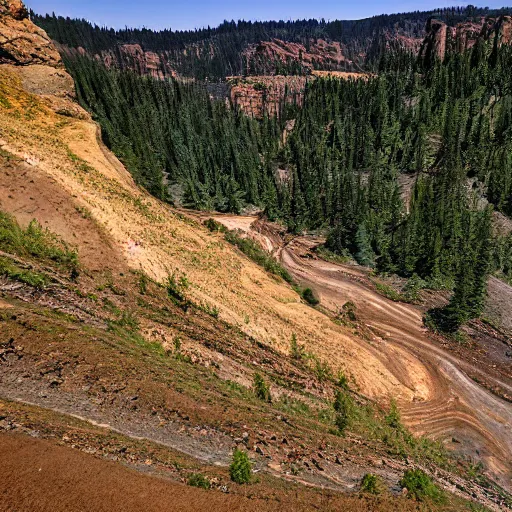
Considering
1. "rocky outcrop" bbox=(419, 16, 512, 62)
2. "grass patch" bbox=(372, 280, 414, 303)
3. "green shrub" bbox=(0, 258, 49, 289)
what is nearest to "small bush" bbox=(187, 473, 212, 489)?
"green shrub" bbox=(0, 258, 49, 289)

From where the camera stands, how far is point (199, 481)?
39.4ft

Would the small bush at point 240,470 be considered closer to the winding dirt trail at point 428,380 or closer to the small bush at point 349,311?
the winding dirt trail at point 428,380

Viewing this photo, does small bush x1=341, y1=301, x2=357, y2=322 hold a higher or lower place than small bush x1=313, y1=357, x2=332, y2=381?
lower

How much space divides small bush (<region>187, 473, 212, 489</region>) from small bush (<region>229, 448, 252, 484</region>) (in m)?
1.15

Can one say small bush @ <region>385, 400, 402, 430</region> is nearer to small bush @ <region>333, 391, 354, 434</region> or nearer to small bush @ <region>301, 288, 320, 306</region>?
small bush @ <region>333, 391, 354, 434</region>

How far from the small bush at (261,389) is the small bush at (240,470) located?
25.9 ft

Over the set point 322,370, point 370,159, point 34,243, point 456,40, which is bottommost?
point 322,370

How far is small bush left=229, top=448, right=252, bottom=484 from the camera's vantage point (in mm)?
12953

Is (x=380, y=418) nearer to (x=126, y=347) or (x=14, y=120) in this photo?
(x=126, y=347)

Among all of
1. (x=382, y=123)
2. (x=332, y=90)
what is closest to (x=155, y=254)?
(x=382, y=123)

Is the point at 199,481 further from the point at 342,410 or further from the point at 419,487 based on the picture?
the point at 342,410

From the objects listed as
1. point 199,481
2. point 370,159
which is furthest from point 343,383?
point 370,159

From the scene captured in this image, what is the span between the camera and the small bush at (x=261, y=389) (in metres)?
21.4

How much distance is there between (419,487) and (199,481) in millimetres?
12457
